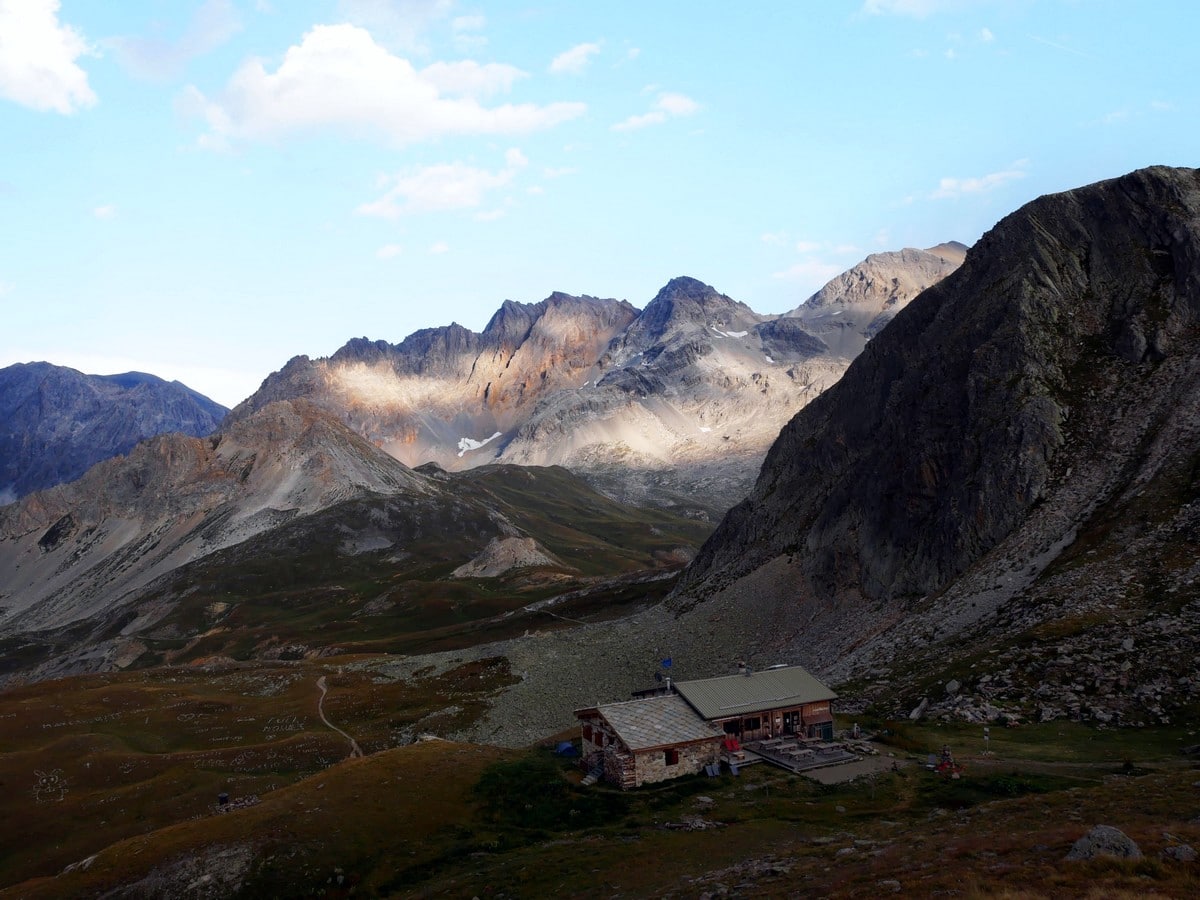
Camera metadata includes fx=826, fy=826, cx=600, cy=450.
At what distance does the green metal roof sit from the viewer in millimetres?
52031

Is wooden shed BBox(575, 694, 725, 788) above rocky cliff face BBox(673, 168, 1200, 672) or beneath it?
beneath

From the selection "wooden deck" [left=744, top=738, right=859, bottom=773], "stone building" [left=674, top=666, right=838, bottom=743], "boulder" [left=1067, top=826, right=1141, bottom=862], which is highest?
"boulder" [left=1067, top=826, right=1141, bottom=862]

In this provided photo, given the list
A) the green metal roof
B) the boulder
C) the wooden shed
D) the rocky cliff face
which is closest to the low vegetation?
the boulder

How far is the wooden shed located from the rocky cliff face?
28006 mm

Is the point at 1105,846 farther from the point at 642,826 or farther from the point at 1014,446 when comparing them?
the point at 1014,446

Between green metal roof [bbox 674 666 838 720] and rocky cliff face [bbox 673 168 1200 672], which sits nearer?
green metal roof [bbox 674 666 838 720]

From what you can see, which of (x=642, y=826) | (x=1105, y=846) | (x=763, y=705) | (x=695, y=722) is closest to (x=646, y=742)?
(x=695, y=722)

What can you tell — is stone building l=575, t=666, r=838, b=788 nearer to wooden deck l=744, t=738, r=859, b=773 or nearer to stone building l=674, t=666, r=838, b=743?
stone building l=674, t=666, r=838, b=743

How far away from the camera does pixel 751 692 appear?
54000mm

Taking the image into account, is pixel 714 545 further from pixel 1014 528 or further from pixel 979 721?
pixel 979 721

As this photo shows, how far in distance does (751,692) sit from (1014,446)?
145 ft

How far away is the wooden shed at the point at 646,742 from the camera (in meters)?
47.6

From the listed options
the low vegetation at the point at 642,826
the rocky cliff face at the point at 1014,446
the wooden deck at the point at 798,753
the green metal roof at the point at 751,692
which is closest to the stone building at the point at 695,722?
the green metal roof at the point at 751,692

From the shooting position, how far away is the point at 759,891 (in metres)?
29.1
